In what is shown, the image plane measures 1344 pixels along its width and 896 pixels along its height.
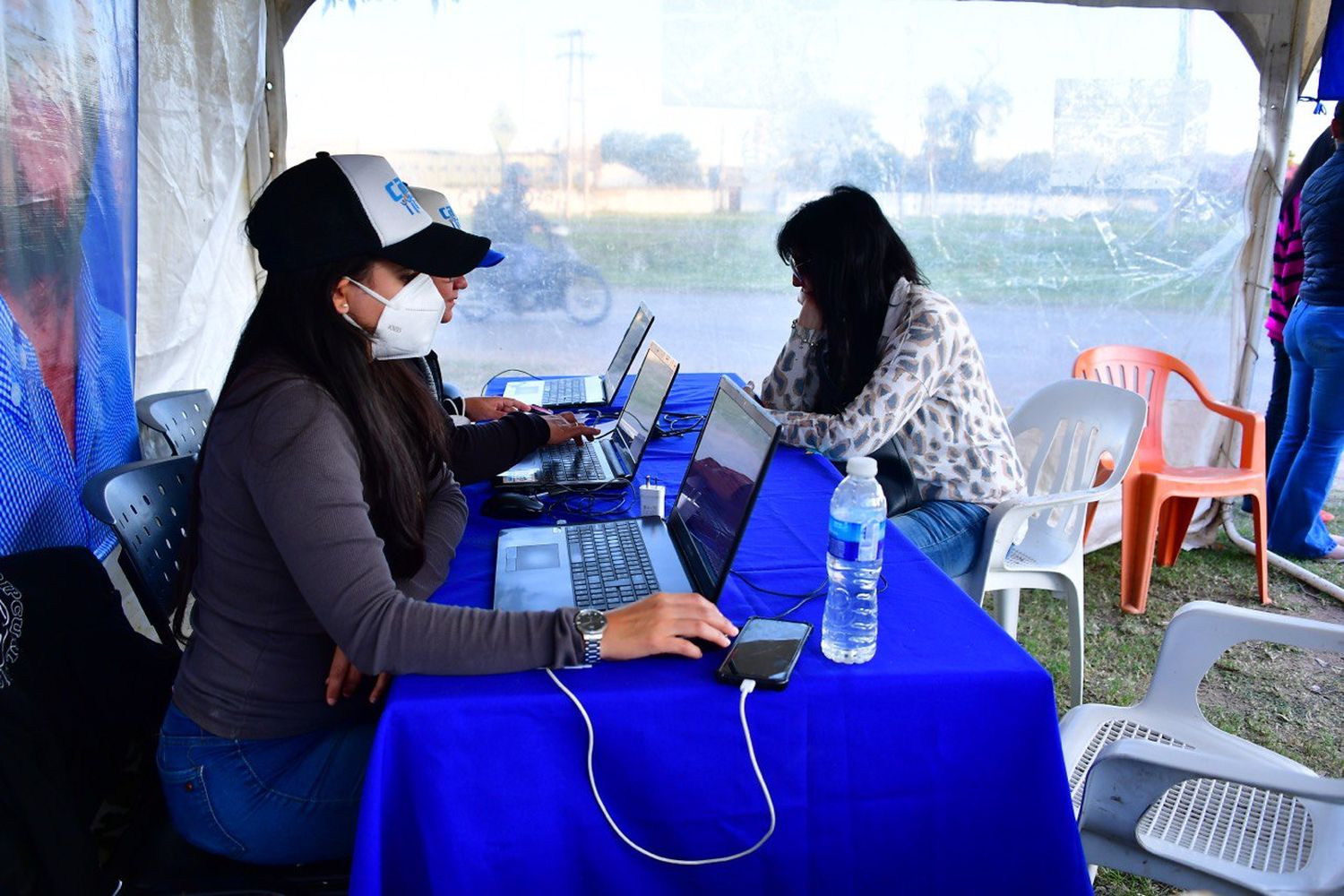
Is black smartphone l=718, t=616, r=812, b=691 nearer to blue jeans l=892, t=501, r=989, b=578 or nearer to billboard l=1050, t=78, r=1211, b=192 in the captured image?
blue jeans l=892, t=501, r=989, b=578

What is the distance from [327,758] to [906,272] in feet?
5.31

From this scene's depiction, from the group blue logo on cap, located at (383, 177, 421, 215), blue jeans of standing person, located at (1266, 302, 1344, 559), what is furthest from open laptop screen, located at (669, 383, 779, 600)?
blue jeans of standing person, located at (1266, 302, 1344, 559)

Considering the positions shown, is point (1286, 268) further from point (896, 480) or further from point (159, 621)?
point (159, 621)

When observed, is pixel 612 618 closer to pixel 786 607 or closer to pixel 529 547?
pixel 786 607

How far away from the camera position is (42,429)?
5.53 ft

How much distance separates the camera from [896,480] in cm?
203

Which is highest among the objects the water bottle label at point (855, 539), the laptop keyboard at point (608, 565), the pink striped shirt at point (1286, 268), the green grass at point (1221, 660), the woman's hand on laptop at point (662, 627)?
the pink striped shirt at point (1286, 268)

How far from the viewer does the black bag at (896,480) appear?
204 cm

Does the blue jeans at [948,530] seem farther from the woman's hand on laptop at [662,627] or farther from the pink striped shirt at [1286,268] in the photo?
the pink striped shirt at [1286,268]

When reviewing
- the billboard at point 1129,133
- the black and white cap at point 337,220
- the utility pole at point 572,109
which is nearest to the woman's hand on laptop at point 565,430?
the black and white cap at point 337,220

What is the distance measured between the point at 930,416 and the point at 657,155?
190 centimetres

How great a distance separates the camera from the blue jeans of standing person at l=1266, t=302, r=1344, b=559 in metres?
3.24

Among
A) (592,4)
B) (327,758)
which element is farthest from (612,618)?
(592,4)

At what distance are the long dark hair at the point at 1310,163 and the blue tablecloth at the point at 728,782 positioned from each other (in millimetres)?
3237
